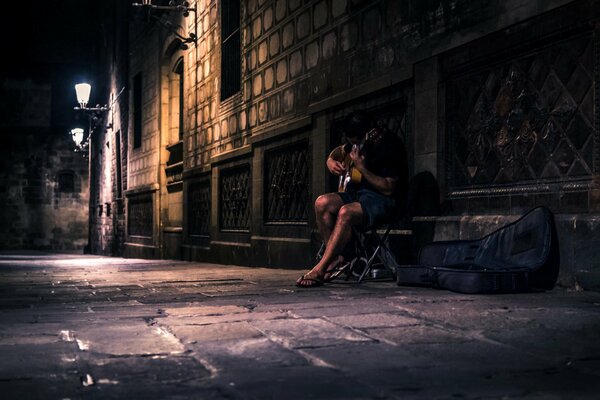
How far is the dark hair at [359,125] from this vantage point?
6199mm

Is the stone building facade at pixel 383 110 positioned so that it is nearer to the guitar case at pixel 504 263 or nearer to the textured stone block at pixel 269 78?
the textured stone block at pixel 269 78

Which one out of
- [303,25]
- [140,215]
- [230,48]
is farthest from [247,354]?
[140,215]

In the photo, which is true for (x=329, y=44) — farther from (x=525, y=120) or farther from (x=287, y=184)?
(x=525, y=120)

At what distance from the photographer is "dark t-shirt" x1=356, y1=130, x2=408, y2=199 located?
6104 millimetres

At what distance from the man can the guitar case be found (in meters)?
0.57

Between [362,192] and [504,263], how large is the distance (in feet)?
4.63

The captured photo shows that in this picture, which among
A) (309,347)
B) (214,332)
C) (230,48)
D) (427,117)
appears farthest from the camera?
(230,48)

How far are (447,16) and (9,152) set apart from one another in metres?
30.9

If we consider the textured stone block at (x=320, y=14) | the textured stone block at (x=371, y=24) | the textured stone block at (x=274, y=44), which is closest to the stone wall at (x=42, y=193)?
the textured stone block at (x=274, y=44)

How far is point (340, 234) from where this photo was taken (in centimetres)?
588

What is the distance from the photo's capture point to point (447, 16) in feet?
20.8

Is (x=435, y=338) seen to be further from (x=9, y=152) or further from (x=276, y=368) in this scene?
(x=9, y=152)

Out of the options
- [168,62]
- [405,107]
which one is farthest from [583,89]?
[168,62]

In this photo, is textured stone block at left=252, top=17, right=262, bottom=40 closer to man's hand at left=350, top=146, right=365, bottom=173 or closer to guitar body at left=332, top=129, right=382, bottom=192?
guitar body at left=332, top=129, right=382, bottom=192
